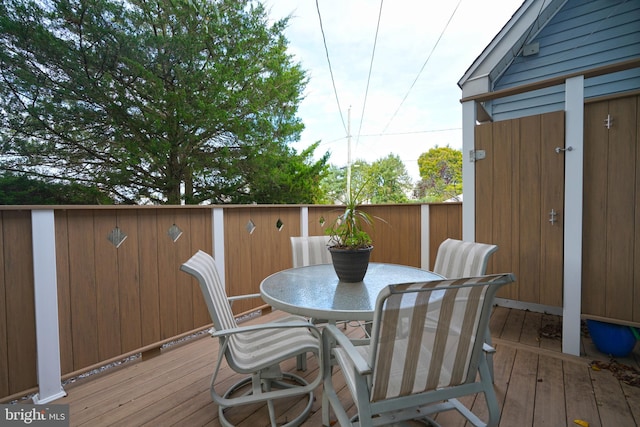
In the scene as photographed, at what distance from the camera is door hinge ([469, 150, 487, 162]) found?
2912mm

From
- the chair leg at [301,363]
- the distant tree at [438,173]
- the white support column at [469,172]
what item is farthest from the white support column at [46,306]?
the distant tree at [438,173]

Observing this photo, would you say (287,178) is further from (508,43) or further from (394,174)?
(394,174)

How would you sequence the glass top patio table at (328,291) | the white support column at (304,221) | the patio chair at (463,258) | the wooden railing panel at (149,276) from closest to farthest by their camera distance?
1. the glass top patio table at (328,291)
2. the patio chair at (463,258)
3. the wooden railing panel at (149,276)
4. the white support column at (304,221)

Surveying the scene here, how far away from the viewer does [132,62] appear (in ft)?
16.2

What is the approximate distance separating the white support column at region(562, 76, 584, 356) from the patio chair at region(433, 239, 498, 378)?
33.5 inches

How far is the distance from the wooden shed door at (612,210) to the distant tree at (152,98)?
15.7 ft

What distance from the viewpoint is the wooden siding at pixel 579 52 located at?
305 cm

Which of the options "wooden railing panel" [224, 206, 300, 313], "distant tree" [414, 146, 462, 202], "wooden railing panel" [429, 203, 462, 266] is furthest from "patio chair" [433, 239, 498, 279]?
"distant tree" [414, 146, 462, 202]

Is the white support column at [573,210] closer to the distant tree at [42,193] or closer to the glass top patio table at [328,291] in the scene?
the glass top patio table at [328,291]

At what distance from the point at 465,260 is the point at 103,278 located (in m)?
2.63

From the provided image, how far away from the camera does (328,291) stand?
1673 millimetres

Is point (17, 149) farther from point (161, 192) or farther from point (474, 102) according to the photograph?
point (474, 102)

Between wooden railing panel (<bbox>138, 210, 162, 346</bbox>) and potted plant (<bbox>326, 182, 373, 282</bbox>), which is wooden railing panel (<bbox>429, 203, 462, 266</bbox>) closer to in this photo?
potted plant (<bbox>326, 182, 373, 282</bbox>)

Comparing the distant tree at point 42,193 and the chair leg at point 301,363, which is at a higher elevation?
the distant tree at point 42,193
